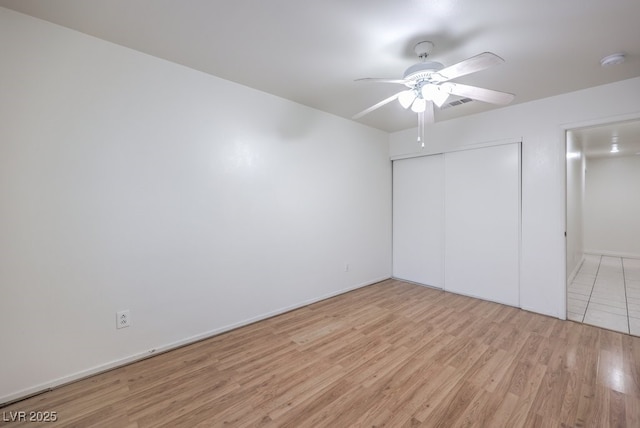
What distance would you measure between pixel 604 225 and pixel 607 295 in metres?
3.93

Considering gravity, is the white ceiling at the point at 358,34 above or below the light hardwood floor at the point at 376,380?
above

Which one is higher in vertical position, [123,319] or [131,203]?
[131,203]

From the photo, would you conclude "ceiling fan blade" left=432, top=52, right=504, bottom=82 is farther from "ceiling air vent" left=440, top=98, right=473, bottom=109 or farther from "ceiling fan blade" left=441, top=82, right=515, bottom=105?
"ceiling air vent" left=440, top=98, right=473, bottom=109

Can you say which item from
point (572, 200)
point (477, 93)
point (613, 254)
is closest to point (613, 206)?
point (613, 254)

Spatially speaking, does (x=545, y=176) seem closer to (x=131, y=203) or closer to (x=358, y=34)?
(x=358, y=34)

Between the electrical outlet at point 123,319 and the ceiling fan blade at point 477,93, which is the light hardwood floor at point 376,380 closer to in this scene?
the electrical outlet at point 123,319

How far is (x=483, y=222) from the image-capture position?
11.6 ft

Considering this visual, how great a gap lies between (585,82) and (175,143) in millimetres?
3932

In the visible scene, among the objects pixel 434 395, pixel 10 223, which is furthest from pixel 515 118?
pixel 10 223

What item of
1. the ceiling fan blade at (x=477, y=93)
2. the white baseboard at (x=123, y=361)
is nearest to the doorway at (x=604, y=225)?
the ceiling fan blade at (x=477, y=93)

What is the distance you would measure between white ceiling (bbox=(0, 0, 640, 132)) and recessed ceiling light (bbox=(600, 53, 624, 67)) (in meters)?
0.05

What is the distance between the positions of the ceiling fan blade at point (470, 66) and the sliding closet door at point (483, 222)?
2.08 m

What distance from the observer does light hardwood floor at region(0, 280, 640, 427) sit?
162cm

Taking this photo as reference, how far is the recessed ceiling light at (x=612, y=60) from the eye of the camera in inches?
84.0
